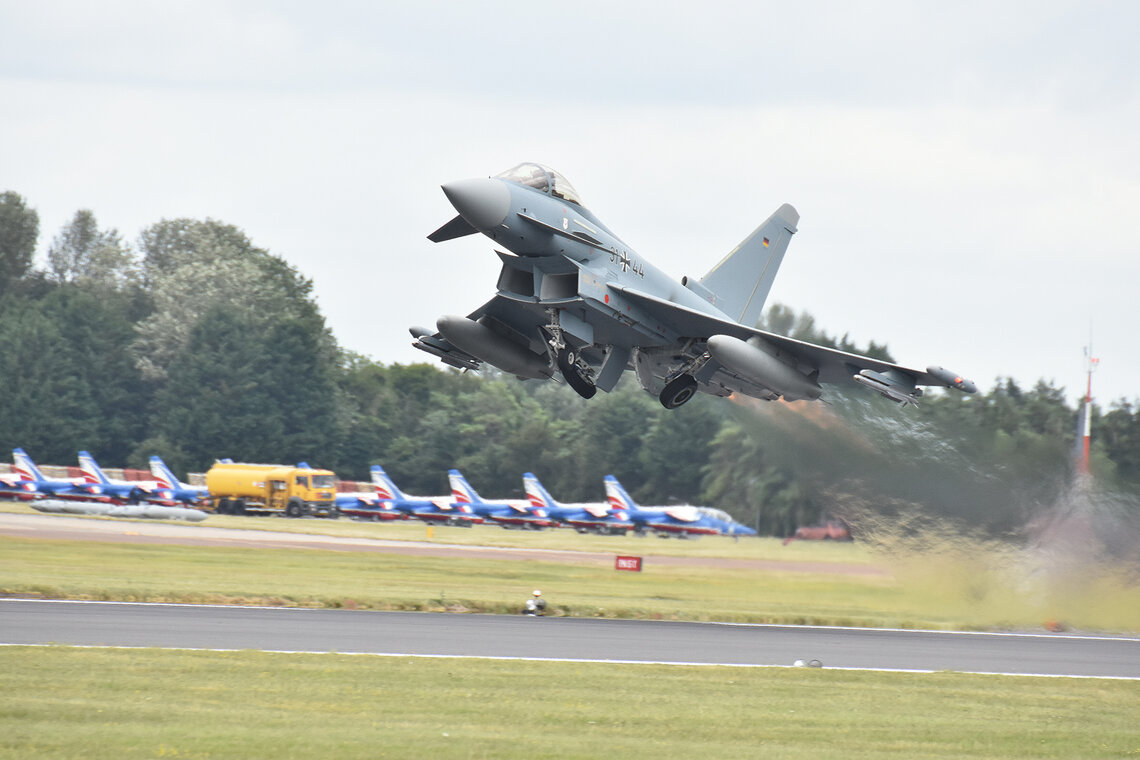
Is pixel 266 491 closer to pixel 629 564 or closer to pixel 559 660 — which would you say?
pixel 629 564

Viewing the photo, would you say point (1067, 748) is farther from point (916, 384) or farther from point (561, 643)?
point (561, 643)

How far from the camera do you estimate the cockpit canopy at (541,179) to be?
2056 centimetres

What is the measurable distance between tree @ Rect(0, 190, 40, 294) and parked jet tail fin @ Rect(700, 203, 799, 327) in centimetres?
8559

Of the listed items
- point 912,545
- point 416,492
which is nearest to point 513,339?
point 912,545

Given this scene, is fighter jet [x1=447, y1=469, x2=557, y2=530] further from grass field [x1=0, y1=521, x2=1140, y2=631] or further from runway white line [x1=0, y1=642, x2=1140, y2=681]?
runway white line [x1=0, y1=642, x2=1140, y2=681]

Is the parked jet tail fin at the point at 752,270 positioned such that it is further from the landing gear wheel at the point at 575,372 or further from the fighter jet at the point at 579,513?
the fighter jet at the point at 579,513

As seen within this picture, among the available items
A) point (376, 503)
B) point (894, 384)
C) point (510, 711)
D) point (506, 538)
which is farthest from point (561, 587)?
point (376, 503)

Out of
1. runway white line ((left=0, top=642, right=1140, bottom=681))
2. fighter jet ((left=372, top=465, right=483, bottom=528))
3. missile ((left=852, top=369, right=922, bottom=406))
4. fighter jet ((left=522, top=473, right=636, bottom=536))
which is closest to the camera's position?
runway white line ((left=0, top=642, right=1140, bottom=681))

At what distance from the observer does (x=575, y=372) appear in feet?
70.0

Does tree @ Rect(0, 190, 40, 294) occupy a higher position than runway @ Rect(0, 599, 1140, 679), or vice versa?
tree @ Rect(0, 190, 40, 294)

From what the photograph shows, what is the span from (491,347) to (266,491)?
45.9 meters

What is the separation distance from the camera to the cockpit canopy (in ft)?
67.5

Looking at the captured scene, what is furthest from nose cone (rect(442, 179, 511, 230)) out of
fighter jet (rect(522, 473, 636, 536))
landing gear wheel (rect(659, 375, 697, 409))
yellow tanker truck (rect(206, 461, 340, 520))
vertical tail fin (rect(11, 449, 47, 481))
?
vertical tail fin (rect(11, 449, 47, 481))

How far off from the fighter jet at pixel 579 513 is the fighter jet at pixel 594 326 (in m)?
41.4
